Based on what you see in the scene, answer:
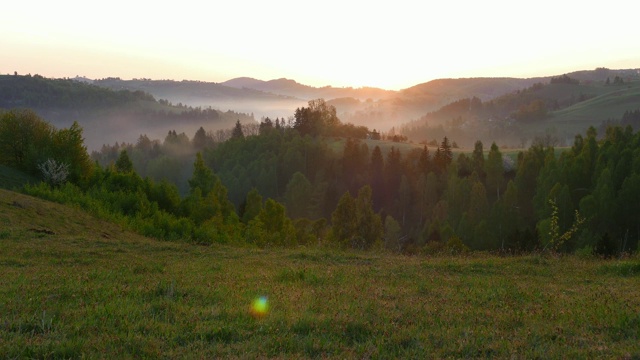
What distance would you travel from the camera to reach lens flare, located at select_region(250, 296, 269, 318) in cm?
889

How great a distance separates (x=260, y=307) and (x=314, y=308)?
1.13 metres

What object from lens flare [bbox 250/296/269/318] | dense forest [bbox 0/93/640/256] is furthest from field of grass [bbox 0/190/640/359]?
dense forest [bbox 0/93/640/256]

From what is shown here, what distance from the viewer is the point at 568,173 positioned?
78062 mm

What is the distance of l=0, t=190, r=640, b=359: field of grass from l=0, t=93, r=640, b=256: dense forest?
767cm

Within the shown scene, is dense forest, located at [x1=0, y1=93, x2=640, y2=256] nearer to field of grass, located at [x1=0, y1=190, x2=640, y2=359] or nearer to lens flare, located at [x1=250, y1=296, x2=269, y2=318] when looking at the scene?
field of grass, located at [x1=0, y1=190, x2=640, y2=359]

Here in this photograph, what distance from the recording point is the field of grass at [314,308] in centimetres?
706

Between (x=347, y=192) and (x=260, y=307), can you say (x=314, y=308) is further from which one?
(x=347, y=192)

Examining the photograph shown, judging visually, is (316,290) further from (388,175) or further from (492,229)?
(388,175)

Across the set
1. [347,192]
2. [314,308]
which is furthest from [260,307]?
[347,192]

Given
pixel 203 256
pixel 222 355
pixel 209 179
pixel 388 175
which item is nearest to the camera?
pixel 222 355

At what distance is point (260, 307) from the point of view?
31.2 ft

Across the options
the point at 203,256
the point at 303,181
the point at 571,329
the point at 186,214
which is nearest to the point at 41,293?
the point at 203,256

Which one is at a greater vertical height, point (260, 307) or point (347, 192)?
point (260, 307)

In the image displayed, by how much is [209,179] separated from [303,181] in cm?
6309
